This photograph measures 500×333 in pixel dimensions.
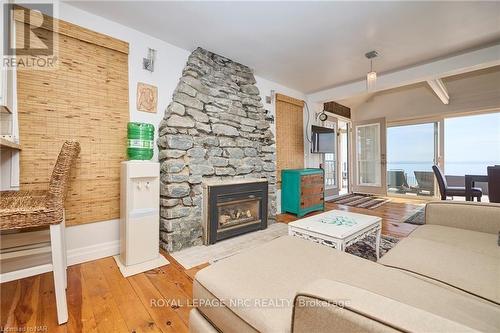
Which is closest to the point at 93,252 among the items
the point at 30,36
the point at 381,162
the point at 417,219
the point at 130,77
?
the point at 130,77

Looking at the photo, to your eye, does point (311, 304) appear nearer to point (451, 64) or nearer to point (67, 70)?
point (67, 70)

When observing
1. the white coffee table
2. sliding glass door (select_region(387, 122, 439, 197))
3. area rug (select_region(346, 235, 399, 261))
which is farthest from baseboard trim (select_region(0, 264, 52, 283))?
sliding glass door (select_region(387, 122, 439, 197))

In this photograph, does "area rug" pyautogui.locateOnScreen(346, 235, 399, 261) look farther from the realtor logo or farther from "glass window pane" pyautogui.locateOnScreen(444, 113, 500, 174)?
"glass window pane" pyautogui.locateOnScreen(444, 113, 500, 174)

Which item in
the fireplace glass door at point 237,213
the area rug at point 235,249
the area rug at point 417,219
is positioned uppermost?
the fireplace glass door at point 237,213

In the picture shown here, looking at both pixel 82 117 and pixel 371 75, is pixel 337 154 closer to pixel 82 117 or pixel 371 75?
pixel 371 75

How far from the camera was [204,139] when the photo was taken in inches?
103

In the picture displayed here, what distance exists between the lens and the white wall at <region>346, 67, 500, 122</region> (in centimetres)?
431

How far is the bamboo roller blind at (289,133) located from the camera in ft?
13.0

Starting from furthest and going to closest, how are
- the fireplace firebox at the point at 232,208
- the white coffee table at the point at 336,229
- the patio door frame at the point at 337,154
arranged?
the patio door frame at the point at 337,154, the fireplace firebox at the point at 232,208, the white coffee table at the point at 336,229

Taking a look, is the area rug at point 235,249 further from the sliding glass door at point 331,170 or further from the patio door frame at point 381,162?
the patio door frame at point 381,162

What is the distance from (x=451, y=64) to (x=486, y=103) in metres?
2.45

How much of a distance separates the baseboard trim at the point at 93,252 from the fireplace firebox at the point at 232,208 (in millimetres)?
917

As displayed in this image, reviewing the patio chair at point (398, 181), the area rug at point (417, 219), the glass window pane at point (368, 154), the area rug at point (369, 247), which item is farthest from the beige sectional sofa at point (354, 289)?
the patio chair at point (398, 181)

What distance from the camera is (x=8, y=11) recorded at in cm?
169
